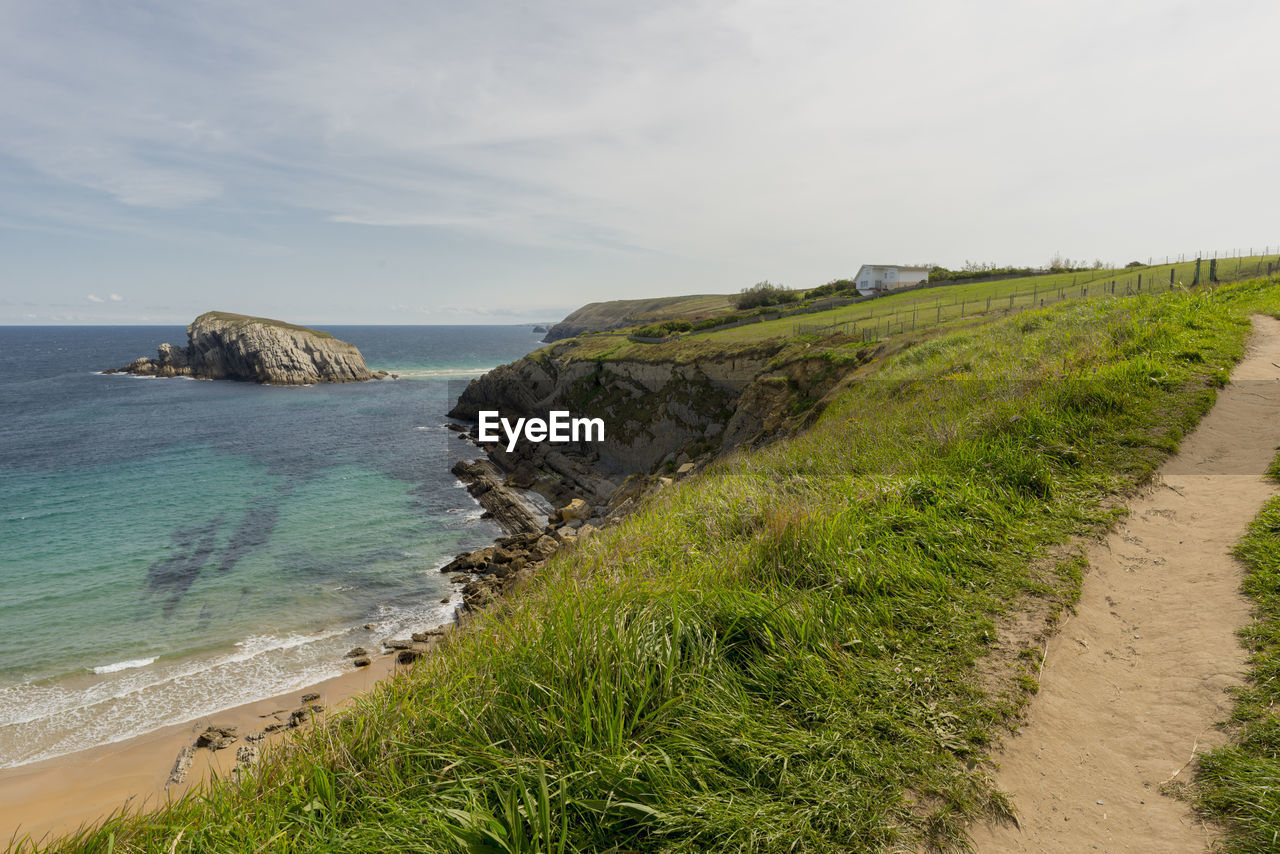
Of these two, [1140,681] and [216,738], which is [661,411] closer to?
[216,738]

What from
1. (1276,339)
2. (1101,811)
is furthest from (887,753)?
(1276,339)

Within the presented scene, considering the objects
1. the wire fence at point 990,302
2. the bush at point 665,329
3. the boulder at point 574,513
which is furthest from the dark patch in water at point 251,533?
the bush at point 665,329

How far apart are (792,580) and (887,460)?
422 cm

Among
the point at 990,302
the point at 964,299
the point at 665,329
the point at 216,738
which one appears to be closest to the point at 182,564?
the point at 216,738

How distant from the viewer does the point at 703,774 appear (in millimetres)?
3451

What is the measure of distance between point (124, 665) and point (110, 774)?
5596 mm

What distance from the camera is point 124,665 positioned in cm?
1798

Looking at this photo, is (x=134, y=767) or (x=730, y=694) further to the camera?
(x=134, y=767)

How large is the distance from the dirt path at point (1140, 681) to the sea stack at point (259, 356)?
107574 mm

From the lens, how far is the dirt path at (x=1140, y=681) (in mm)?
3293

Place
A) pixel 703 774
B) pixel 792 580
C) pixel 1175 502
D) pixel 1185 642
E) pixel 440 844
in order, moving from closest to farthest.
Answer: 1. pixel 440 844
2. pixel 703 774
3. pixel 1185 642
4. pixel 792 580
5. pixel 1175 502

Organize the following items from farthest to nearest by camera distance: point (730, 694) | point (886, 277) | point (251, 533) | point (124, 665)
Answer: point (886, 277), point (251, 533), point (124, 665), point (730, 694)

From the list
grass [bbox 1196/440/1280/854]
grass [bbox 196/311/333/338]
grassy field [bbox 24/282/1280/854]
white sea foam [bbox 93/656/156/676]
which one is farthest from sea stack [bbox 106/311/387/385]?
grass [bbox 1196/440/1280/854]

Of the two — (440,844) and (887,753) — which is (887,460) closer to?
(887,753)
